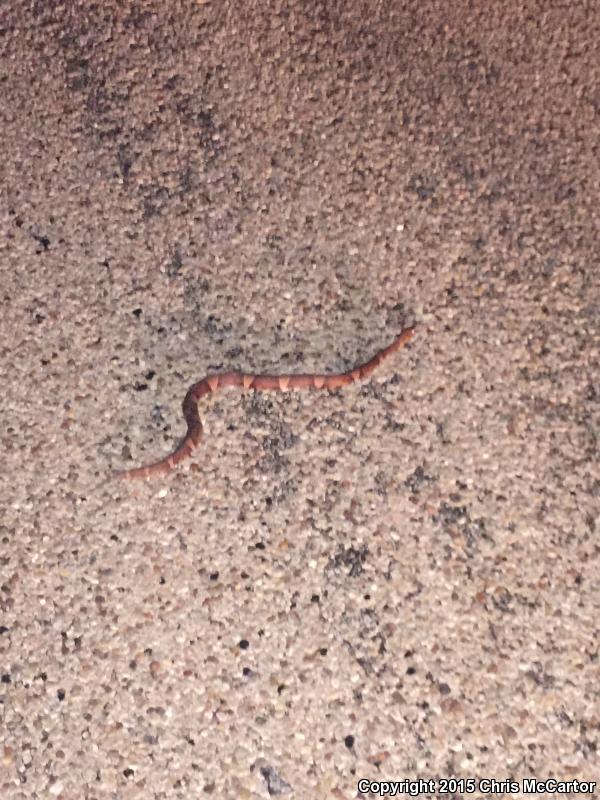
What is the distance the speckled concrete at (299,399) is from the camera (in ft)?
7.04

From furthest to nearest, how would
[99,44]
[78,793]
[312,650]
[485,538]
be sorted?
[99,44], [485,538], [312,650], [78,793]

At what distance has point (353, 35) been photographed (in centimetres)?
342

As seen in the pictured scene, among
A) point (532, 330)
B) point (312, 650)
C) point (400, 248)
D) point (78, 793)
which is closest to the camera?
point (78, 793)

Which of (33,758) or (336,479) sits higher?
(336,479)

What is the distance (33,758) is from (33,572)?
0.43 m

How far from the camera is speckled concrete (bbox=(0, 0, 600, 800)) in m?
2.14

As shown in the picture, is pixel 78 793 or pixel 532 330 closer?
pixel 78 793

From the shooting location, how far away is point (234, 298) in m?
2.82

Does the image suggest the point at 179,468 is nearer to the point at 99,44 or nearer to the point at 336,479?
the point at 336,479

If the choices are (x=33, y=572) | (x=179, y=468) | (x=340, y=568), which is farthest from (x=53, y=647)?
(x=340, y=568)

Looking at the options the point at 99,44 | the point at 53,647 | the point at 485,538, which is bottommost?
the point at 485,538

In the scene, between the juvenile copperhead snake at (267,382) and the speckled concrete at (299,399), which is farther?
the juvenile copperhead snake at (267,382)

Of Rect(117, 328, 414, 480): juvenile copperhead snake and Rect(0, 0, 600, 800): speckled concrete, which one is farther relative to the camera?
Rect(117, 328, 414, 480): juvenile copperhead snake

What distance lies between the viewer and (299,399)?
2.62 m
